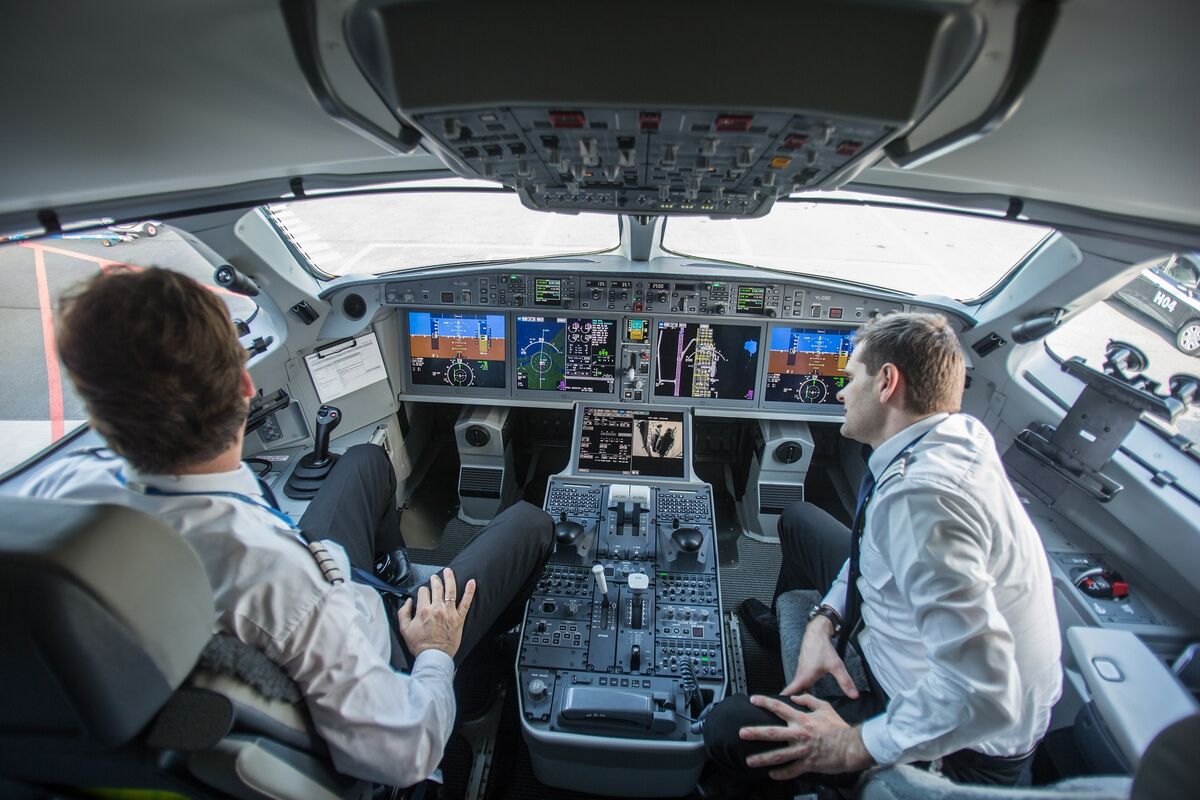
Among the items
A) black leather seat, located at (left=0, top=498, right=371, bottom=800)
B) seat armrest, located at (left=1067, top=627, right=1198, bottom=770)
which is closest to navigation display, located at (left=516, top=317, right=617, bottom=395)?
seat armrest, located at (left=1067, top=627, right=1198, bottom=770)

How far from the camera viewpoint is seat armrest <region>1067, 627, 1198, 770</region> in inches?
58.2

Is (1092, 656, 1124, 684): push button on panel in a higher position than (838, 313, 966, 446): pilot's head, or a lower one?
lower

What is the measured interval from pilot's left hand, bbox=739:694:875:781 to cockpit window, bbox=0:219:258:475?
1.73 metres

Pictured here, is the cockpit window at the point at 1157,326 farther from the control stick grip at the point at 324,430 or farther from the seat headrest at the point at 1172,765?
the control stick grip at the point at 324,430

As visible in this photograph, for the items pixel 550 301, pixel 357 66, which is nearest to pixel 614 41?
pixel 357 66

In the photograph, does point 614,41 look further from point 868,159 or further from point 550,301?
point 550,301

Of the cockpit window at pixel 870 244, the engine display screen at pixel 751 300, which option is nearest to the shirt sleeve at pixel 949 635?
the cockpit window at pixel 870 244

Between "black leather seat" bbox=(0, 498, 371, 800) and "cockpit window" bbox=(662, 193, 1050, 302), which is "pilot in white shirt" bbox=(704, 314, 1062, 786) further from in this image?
"black leather seat" bbox=(0, 498, 371, 800)

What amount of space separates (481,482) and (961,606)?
2.47m

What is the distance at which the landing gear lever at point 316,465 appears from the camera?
2.44 meters

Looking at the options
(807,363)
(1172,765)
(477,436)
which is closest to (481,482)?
(477,436)

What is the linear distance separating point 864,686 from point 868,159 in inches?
57.4

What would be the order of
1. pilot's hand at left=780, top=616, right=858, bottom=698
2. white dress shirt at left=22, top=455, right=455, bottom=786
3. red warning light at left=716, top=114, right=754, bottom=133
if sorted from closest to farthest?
red warning light at left=716, top=114, right=754, bottom=133, white dress shirt at left=22, top=455, right=455, bottom=786, pilot's hand at left=780, top=616, right=858, bottom=698

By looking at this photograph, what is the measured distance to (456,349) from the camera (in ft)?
10.4
